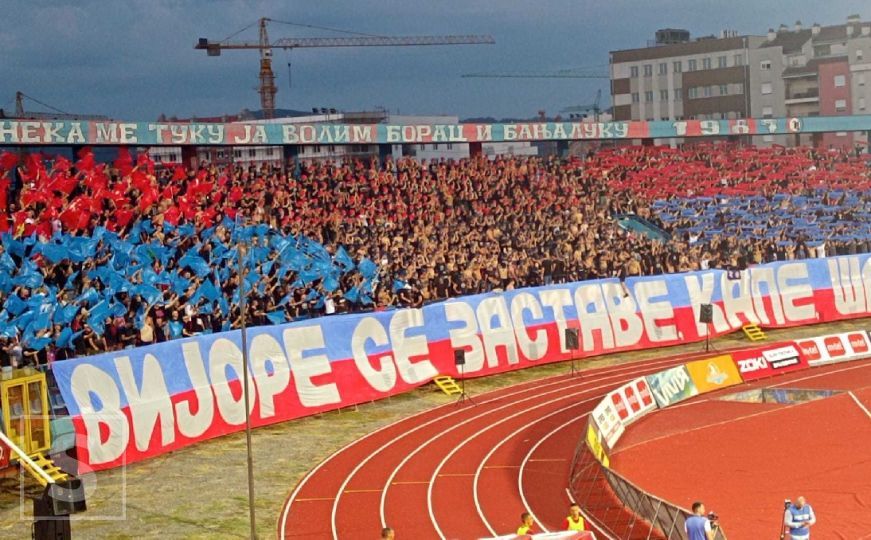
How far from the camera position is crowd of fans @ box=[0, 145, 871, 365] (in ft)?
115

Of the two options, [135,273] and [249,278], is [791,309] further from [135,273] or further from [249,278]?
[135,273]

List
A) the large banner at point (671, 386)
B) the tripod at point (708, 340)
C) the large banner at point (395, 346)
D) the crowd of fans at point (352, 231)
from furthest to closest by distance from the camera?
the tripod at point (708, 340) → the large banner at point (671, 386) → the crowd of fans at point (352, 231) → the large banner at point (395, 346)

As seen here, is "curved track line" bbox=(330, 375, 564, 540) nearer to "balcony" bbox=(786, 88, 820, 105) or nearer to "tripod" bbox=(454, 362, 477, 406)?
"tripod" bbox=(454, 362, 477, 406)

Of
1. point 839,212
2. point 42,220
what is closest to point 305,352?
point 42,220

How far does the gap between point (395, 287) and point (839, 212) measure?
109 ft

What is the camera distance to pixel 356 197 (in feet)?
168

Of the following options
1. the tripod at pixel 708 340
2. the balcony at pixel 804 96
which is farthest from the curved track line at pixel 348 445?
the balcony at pixel 804 96

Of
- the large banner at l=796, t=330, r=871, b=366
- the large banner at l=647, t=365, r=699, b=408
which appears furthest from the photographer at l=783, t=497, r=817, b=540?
the large banner at l=796, t=330, r=871, b=366

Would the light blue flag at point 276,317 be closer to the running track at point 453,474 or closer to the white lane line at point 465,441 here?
the running track at point 453,474

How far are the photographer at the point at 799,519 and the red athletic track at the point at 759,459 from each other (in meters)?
2.92

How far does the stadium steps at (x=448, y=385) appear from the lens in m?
41.0

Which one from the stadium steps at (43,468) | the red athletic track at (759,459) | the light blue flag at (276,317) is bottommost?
the red athletic track at (759,459)

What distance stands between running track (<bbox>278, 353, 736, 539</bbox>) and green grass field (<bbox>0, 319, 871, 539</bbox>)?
2.24ft

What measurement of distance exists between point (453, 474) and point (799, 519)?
11309 mm
